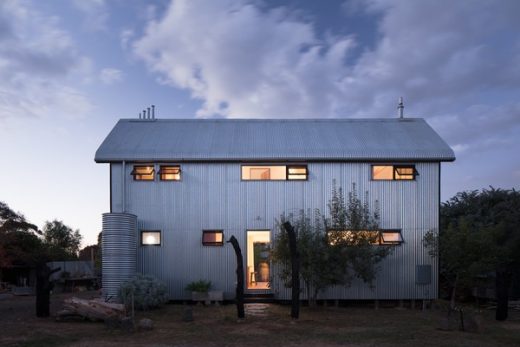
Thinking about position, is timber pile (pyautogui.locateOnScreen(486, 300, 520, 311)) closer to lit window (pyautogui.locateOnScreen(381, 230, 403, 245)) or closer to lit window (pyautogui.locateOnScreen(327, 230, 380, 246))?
lit window (pyautogui.locateOnScreen(381, 230, 403, 245))

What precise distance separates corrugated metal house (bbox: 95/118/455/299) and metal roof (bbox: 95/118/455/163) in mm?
59

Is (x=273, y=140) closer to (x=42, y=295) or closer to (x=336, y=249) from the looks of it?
(x=336, y=249)

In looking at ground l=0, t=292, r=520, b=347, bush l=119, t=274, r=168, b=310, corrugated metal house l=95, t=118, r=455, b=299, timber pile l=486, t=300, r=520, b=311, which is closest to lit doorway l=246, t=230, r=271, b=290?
corrugated metal house l=95, t=118, r=455, b=299

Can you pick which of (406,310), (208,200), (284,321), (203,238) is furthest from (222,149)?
(406,310)

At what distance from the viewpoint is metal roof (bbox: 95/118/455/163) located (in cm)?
2006

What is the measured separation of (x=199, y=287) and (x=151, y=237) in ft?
8.72

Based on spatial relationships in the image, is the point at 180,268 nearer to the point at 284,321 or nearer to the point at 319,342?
the point at 284,321

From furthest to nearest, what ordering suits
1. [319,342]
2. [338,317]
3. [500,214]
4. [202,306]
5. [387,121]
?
1. [500,214]
2. [387,121]
3. [202,306]
4. [338,317]
5. [319,342]

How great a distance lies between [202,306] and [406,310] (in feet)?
24.4

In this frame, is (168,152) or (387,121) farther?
(387,121)

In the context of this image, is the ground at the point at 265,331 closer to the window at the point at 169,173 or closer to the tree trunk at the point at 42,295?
the tree trunk at the point at 42,295

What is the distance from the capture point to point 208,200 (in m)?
20.3

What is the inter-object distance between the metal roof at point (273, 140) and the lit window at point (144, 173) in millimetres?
502

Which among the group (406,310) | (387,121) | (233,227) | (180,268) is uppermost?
(387,121)
